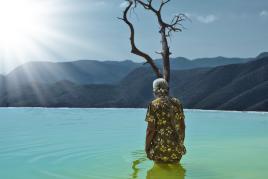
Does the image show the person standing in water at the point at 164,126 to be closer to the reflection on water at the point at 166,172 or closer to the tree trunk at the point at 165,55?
the reflection on water at the point at 166,172

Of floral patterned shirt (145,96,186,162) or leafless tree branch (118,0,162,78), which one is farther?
leafless tree branch (118,0,162,78)

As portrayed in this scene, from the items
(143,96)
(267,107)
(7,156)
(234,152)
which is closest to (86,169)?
(7,156)

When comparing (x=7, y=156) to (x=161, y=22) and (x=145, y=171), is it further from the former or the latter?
(x=161, y=22)

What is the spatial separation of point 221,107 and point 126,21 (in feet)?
302

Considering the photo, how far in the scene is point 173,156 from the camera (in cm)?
875

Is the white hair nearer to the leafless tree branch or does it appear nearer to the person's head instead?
the person's head

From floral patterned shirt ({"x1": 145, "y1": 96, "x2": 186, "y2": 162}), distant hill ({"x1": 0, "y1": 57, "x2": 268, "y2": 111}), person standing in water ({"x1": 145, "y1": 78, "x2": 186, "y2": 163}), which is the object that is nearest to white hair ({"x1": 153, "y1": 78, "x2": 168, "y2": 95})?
person standing in water ({"x1": 145, "y1": 78, "x2": 186, "y2": 163})

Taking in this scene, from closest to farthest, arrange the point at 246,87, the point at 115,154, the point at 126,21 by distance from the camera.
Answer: the point at 115,154
the point at 126,21
the point at 246,87

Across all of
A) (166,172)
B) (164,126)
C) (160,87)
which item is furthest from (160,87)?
(166,172)

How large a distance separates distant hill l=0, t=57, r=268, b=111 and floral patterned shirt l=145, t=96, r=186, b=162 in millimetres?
92432

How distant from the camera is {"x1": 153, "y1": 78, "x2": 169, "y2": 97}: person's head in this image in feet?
27.6

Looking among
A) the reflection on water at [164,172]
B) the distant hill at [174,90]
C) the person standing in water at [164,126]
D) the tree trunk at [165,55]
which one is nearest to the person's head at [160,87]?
the person standing in water at [164,126]

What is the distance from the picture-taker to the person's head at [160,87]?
841 cm

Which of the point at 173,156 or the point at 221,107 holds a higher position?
the point at 173,156
